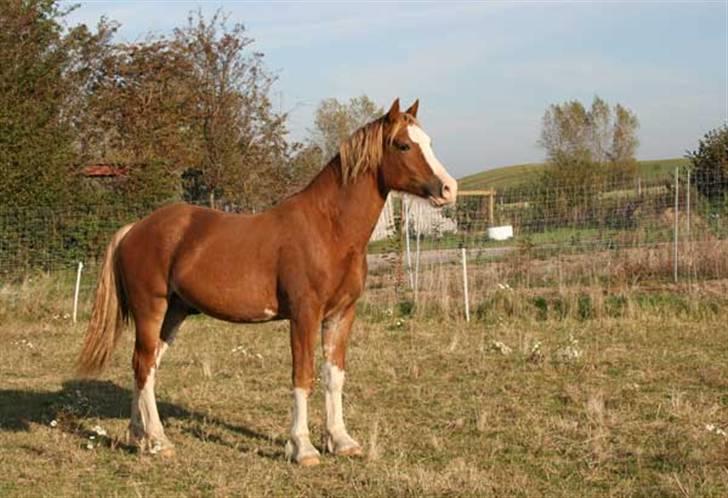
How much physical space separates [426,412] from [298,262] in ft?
6.84

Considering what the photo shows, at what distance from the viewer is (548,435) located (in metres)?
6.44

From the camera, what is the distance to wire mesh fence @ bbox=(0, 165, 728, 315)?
1419cm

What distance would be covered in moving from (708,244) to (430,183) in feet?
31.3

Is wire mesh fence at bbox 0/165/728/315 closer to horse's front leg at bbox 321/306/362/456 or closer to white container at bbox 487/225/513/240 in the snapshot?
white container at bbox 487/225/513/240

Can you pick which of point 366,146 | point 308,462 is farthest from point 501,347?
point 308,462

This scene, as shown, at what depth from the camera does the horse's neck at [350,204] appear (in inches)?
248

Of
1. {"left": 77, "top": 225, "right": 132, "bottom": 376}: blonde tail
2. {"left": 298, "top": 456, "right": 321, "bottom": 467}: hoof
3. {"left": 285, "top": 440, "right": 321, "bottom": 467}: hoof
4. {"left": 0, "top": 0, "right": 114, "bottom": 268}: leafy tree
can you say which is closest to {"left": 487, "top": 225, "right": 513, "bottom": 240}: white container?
{"left": 0, "top": 0, "right": 114, "bottom": 268}: leafy tree

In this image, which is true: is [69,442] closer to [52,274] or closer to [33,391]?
[33,391]

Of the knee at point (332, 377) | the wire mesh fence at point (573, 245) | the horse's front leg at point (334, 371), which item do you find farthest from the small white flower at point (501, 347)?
the knee at point (332, 377)

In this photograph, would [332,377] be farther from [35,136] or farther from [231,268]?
[35,136]

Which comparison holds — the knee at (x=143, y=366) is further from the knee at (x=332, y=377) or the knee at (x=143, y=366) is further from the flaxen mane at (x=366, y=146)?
the flaxen mane at (x=366, y=146)

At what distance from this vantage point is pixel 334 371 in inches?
254

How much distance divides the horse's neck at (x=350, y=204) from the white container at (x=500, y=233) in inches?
436

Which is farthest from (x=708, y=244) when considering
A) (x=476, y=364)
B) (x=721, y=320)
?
(x=476, y=364)
